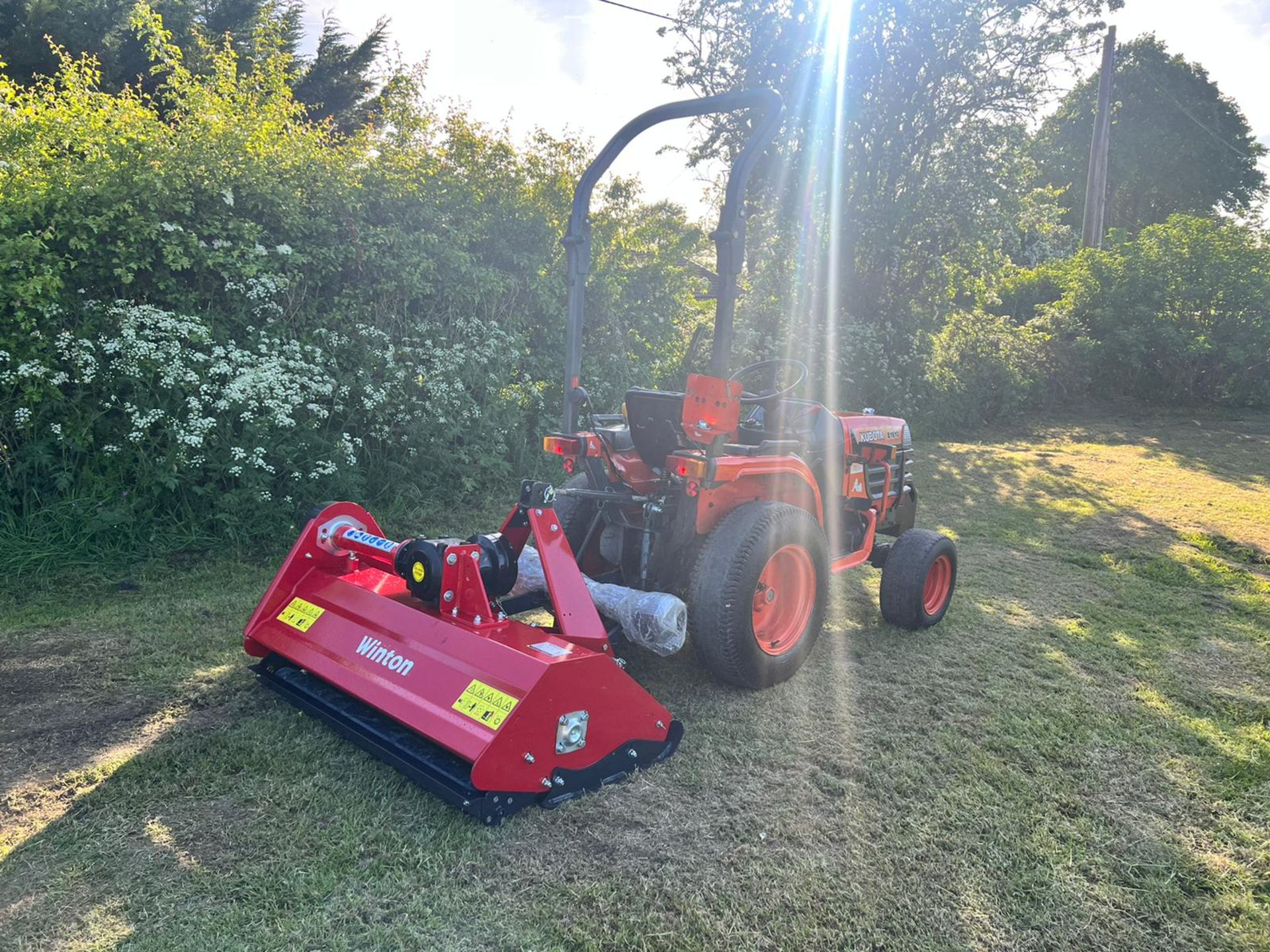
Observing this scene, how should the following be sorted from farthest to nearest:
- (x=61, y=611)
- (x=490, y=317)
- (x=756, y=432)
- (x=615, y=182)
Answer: (x=615, y=182) < (x=490, y=317) < (x=756, y=432) < (x=61, y=611)

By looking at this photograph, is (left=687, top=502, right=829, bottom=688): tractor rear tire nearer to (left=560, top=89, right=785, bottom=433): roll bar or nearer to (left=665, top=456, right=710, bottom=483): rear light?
(left=665, top=456, right=710, bottom=483): rear light

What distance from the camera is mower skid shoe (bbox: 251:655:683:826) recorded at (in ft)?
7.50

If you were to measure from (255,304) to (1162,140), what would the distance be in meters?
28.7

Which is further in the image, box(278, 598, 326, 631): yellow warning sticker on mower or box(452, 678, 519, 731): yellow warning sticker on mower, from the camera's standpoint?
box(278, 598, 326, 631): yellow warning sticker on mower

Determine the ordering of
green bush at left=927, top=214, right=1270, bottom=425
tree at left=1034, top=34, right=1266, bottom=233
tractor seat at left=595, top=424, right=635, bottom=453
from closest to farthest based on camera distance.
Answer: tractor seat at left=595, top=424, right=635, bottom=453, green bush at left=927, top=214, right=1270, bottom=425, tree at left=1034, top=34, right=1266, bottom=233

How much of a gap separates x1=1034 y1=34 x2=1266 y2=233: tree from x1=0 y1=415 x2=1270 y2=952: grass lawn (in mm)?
25362

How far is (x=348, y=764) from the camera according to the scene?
2.63 metres

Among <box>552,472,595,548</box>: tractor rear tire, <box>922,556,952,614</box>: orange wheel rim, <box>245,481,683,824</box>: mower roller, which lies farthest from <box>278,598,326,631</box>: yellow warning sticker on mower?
<box>922,556,952,614</box>: orange wheel rim

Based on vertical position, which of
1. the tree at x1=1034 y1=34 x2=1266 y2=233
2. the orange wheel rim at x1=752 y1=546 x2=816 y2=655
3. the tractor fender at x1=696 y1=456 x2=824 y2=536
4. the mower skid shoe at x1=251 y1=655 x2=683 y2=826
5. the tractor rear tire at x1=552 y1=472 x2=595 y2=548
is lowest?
the mower skid shoe at x1=251 y1=655 x2=683 y2=826

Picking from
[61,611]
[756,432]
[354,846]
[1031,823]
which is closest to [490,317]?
[756,432]

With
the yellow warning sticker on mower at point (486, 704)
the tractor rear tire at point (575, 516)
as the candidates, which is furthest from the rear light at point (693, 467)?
the yellow warning sticker on mower at point (486, 704)

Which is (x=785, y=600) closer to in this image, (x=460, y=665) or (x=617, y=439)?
(x=617, y=439)

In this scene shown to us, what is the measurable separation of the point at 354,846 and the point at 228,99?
4.87 meters

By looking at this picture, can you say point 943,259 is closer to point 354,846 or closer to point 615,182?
point 615,182
